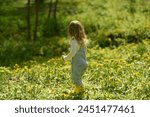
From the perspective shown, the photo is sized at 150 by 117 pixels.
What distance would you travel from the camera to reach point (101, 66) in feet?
38.6

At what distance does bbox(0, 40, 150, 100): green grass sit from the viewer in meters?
9.65

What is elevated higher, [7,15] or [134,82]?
[134,82]

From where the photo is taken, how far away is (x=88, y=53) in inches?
637

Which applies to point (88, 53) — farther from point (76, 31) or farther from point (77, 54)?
point (76, 31)

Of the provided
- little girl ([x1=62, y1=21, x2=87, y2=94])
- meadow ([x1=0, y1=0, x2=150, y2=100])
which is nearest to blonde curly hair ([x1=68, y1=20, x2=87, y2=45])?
little girl ([x1=62, y1=21, x2=87, y2=94])

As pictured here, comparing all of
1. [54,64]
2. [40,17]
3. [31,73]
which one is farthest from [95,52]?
[40,17]

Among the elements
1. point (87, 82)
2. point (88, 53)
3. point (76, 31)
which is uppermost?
point (76, 31)

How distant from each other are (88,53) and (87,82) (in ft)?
17.2

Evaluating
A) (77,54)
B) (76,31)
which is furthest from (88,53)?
(76,31)

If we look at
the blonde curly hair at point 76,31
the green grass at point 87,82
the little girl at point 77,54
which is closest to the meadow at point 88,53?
the green grass at point 87,82

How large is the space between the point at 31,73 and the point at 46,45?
890cm

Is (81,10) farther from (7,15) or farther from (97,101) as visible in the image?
(97,101)

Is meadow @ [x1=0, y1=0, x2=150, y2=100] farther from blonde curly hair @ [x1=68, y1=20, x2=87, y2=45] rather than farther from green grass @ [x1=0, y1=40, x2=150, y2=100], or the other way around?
blonde curly hair @ [x1=68, y1=20, x2=87, y2=45]

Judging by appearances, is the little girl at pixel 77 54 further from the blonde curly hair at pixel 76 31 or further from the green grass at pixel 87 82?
the green grass at pixel 87 82
